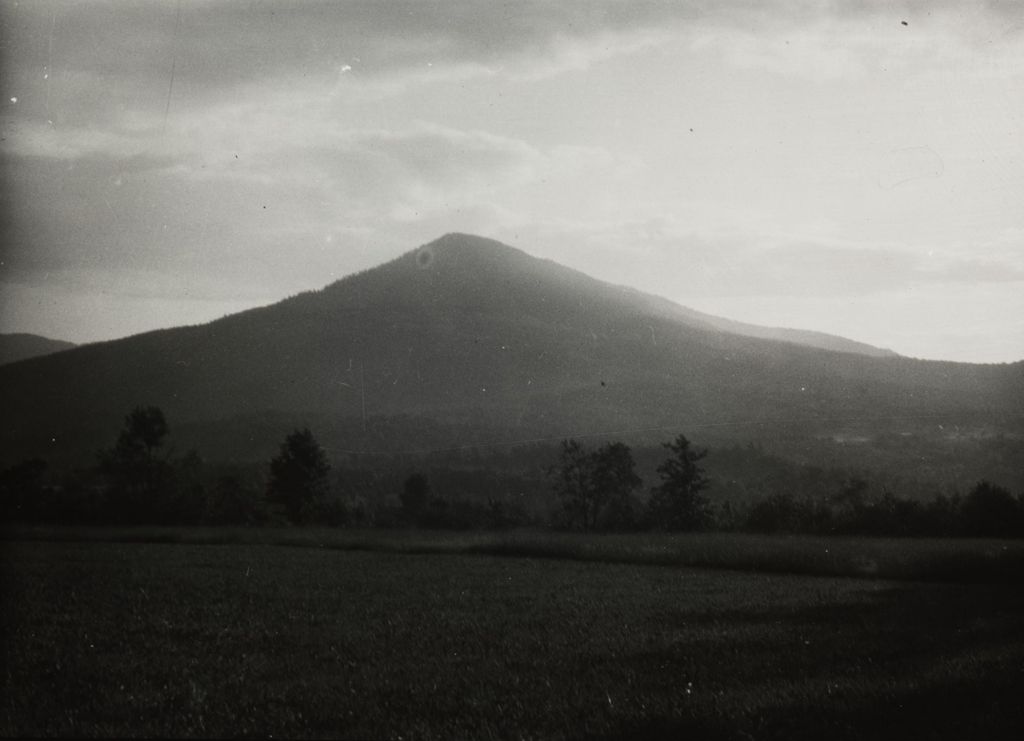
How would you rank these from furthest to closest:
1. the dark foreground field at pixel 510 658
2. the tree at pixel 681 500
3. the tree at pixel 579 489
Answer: the tree at pixel 579 489
the tree at pixel 681 500
the dark foreground field at pixel 510 658

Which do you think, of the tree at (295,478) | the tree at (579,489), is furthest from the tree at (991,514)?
the tree at (295,478)

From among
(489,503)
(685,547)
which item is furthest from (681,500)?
(489,503)

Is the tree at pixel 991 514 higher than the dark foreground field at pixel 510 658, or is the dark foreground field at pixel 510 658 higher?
the tree at pixel 991 514

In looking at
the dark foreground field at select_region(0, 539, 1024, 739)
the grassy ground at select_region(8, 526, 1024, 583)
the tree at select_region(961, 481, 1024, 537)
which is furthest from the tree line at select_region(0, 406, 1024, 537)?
the dark foreground field at select_region(0, 539, 1024, 739)

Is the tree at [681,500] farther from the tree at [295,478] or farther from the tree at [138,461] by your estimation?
the tree at [138,461]

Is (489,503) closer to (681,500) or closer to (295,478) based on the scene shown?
(295,478)

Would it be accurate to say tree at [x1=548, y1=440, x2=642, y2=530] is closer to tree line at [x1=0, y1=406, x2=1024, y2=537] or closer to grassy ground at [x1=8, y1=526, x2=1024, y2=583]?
tree line at [x1=0, y1=406, x2=1024, y2=537]
